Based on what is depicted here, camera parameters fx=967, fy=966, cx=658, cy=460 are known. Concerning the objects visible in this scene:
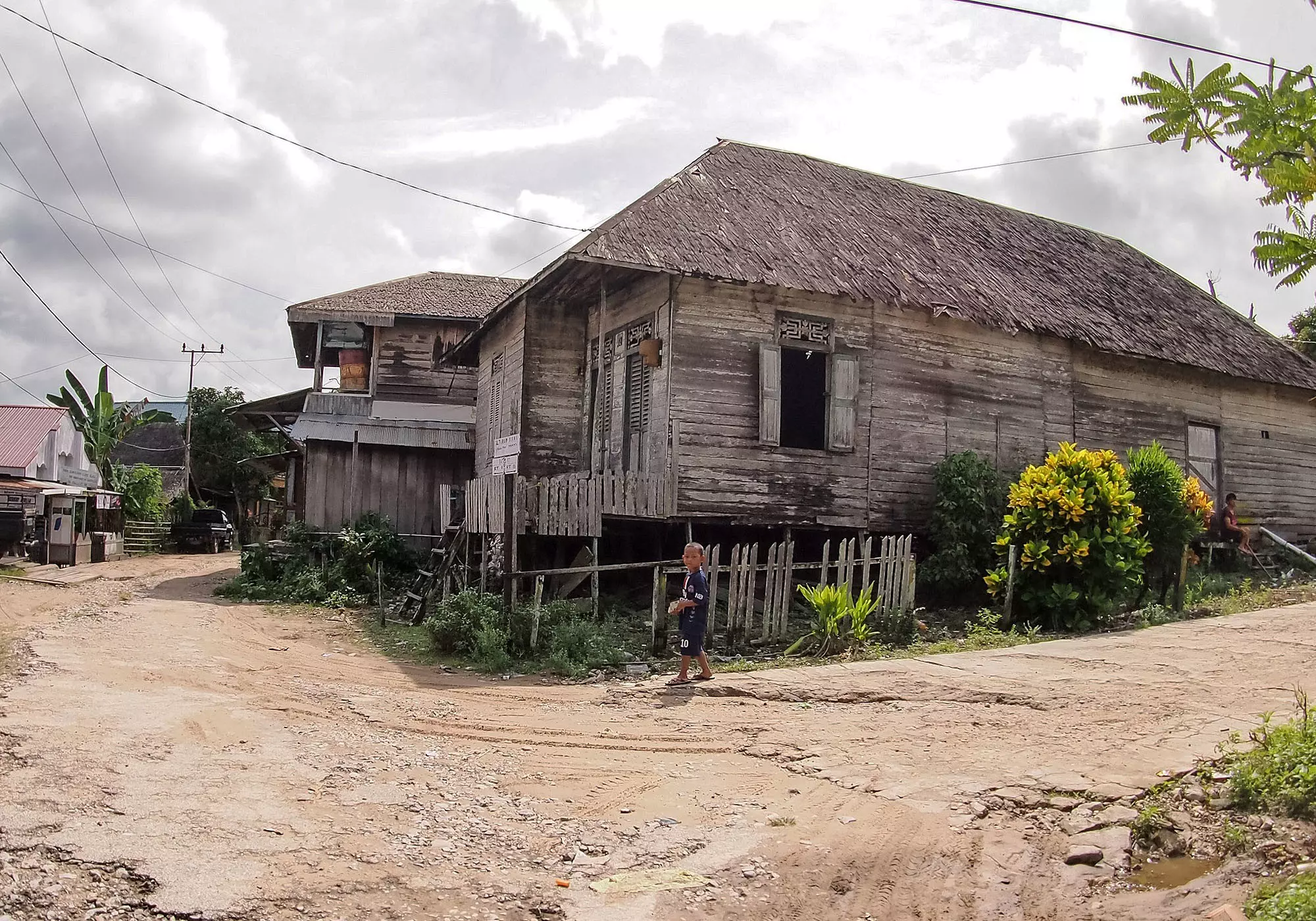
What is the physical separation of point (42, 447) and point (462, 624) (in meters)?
26.8

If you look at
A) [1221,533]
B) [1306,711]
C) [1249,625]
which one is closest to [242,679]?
[1306,711]

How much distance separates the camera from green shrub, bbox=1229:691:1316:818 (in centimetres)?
448

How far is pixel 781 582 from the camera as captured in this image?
10820mm

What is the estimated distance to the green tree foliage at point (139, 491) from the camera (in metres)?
31.0

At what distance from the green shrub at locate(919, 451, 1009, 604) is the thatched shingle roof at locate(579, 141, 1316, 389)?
2217mm

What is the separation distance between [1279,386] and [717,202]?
12.4 m

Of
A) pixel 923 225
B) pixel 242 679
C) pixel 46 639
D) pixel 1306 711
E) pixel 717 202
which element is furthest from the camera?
pixel 923 225

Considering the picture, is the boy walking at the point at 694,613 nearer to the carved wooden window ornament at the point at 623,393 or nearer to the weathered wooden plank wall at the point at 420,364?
the carved wooden window ornament at the point at 623,393

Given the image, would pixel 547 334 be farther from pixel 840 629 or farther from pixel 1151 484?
pixel 1151 484

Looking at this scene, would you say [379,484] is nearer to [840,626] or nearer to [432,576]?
[432,576]

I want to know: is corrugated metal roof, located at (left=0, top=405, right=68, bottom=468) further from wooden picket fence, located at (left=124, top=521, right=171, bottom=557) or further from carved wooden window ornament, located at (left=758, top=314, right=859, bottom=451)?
carved wooden window ornament, located at (left=758, top=314, right=859, bottom=451)

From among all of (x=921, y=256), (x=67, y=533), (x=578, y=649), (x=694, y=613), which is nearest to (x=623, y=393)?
(x=578, y=649)

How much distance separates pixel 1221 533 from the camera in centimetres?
1708

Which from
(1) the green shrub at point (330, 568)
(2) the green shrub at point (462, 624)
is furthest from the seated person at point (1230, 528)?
(1) the green shrub at point (330, 568)
